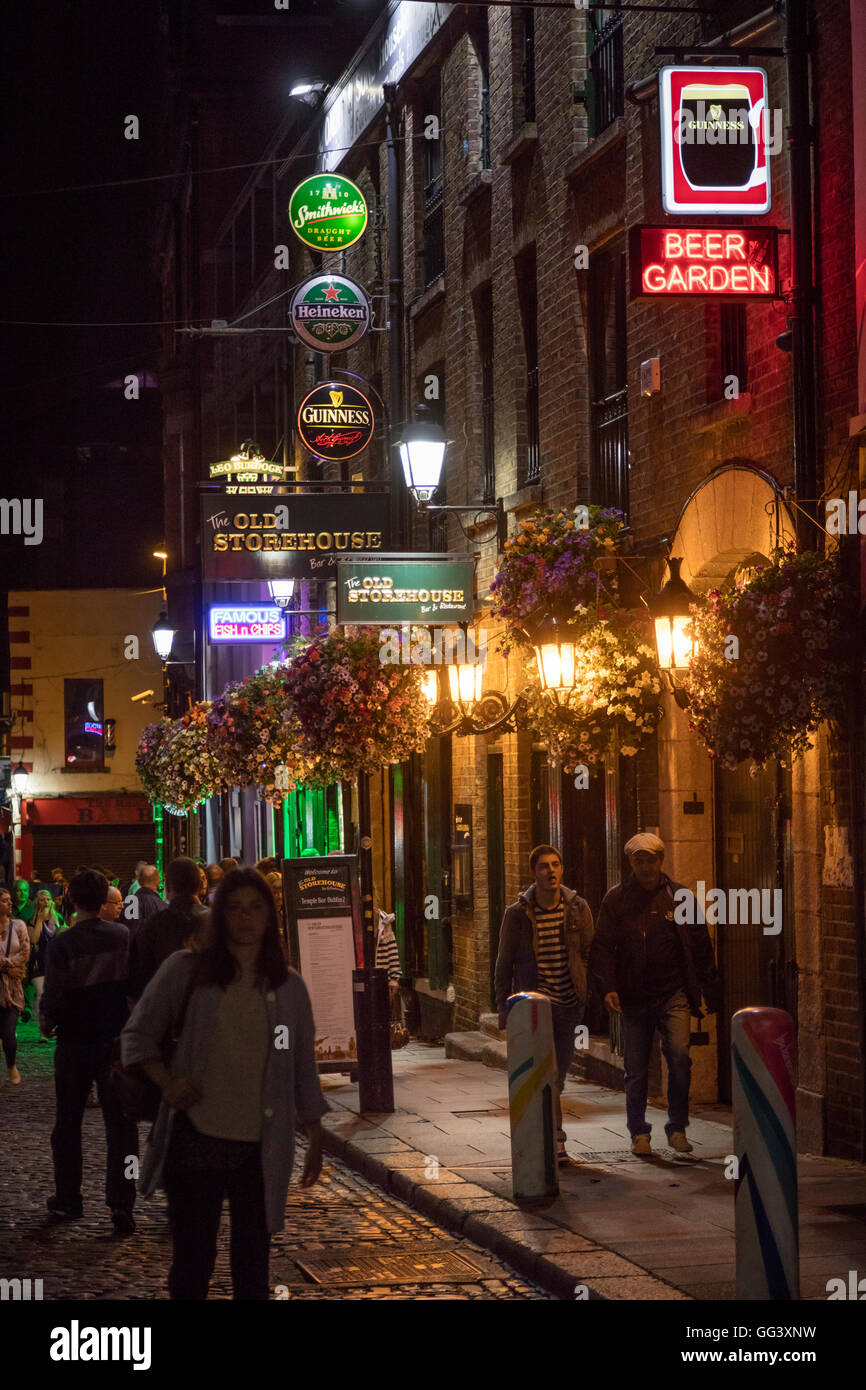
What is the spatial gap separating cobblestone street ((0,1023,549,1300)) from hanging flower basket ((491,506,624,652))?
404 cm

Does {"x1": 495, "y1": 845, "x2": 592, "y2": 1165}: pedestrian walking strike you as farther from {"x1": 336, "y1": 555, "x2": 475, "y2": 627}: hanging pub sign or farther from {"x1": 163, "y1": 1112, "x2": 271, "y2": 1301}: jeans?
{"x1": 163, "y1": 1112, "x2": 271, "y2": 1301}: jeans

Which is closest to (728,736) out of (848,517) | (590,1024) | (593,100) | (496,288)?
(848,517)

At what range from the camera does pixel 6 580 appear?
5894cm

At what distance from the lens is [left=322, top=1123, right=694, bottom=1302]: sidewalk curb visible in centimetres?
819

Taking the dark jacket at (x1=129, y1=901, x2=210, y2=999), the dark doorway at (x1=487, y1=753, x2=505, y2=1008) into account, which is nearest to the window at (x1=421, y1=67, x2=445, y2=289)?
the dark doorway at (x1=487, y1=753, x2=505, y2=1008)

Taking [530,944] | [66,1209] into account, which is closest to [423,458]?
[530,944]

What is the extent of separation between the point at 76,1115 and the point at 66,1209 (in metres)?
0.51

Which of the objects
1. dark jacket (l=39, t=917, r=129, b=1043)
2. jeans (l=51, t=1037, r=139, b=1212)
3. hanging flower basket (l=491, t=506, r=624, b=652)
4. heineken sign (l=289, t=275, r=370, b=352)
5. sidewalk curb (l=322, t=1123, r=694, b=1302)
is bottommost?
sidewalk curb (l=322, t=1123, r=694, b=1302)

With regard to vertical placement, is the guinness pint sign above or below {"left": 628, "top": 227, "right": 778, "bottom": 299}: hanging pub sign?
above

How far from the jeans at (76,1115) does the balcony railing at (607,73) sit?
27.9 ft

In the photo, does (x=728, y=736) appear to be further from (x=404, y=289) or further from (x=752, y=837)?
(x=404, y=289)

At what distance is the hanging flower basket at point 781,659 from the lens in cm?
1021

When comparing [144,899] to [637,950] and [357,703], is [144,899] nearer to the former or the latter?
[357,703]

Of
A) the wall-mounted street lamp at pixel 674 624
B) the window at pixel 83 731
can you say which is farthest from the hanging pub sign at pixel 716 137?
the window at pixel 83 731
